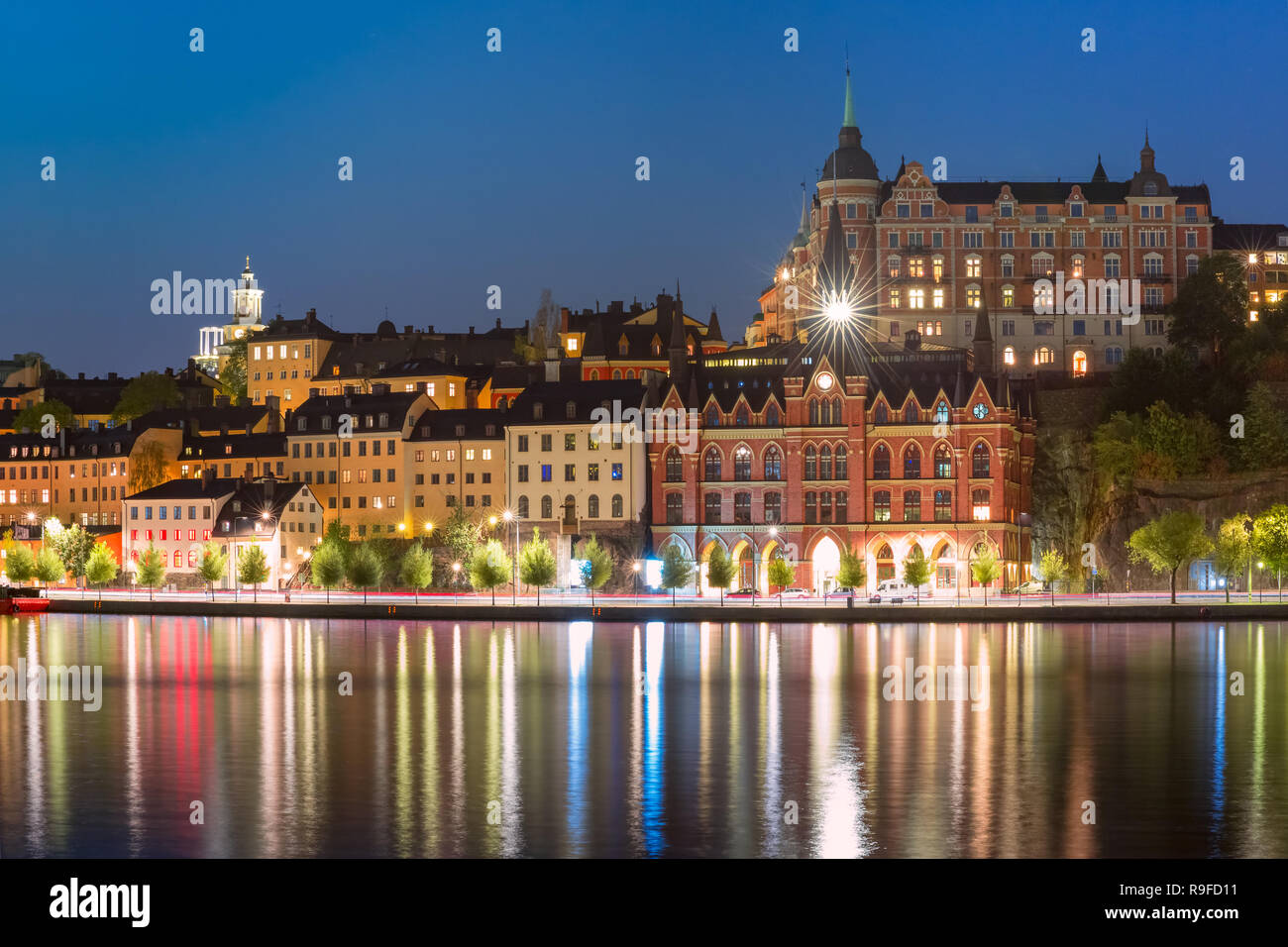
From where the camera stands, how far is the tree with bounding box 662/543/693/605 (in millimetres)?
109812

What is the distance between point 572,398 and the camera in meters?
124

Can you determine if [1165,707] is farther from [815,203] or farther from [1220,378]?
[815,203]

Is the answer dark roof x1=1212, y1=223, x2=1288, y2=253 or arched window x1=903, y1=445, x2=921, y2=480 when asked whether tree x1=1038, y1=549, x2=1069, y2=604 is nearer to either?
arched window x1=903, y1=445, x2=921, y2=480

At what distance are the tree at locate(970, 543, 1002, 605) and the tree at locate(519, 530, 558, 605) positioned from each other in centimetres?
2566

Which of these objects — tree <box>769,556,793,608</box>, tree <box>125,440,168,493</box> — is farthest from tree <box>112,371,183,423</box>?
tree <box>769,556,793,608</box>

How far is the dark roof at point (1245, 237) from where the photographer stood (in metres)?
149

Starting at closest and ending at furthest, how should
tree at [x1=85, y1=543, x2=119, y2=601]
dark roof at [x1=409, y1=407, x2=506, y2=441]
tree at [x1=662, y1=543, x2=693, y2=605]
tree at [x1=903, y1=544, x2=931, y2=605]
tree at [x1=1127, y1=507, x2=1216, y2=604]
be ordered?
tree at [x1=1127, y1=507, x2=1216, y2=604] → tree at [x1=903, y1=544, x2=931, y2=605] → tree at [x1=662, y1=543, x2=693, y2=605] → tree at [x1=85, y1=543, x2=119, y2=601] → dark roof at [x1=409, y1=407, x2=506, y2=441]

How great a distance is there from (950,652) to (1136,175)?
77.3 m

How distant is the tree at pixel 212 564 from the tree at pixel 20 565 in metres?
12.7

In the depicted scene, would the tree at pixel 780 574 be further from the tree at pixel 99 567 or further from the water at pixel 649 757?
the tree at pixel 99 567

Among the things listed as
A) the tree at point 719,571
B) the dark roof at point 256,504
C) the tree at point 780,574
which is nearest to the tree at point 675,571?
the tree at point 719,571
